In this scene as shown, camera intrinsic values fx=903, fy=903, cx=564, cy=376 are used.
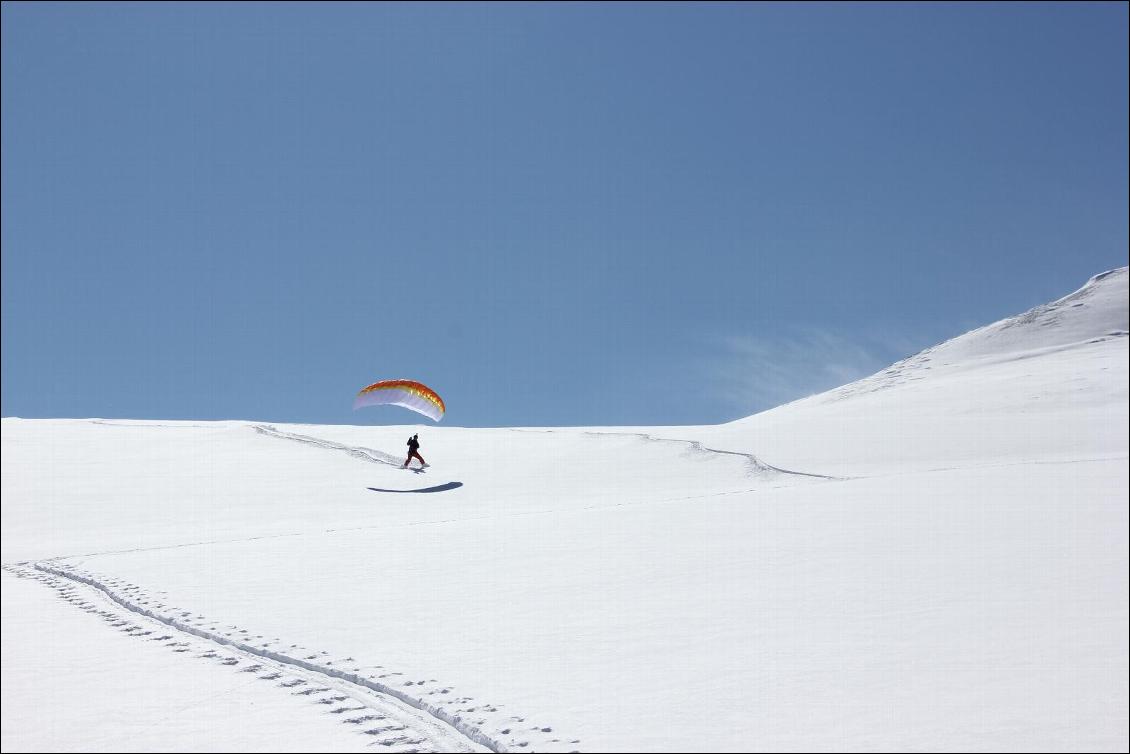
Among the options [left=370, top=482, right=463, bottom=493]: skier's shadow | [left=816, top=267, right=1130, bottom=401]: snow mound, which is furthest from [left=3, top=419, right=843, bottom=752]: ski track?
[left=816, top=267, right=1130, bottom=401]: snow mound

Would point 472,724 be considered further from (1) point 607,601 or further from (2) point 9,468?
(2) point 9,468

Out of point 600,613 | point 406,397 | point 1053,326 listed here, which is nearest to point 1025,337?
point 1053,326

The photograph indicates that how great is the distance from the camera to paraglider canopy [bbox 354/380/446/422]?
34.0 meters

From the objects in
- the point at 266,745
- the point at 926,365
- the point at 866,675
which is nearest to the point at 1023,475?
the point at 866,675

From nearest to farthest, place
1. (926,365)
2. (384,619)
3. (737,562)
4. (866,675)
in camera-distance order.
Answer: (866,675)
(384,619)
(737,562)
(926,365)

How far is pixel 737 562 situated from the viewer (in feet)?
41.5

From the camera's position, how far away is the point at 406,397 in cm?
3406

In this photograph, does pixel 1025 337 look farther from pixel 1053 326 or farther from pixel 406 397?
pixel 406 397

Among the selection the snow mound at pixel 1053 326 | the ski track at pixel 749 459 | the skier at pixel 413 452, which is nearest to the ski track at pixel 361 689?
the ski track at pixel 749 459

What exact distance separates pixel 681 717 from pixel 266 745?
3.01 metres

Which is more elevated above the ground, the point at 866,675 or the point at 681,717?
the point at 866,675

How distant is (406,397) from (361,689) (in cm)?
2651

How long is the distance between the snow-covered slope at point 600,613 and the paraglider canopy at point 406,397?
A: 22.3ft

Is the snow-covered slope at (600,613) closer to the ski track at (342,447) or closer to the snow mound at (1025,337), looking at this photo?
the ski track at (342,447)
